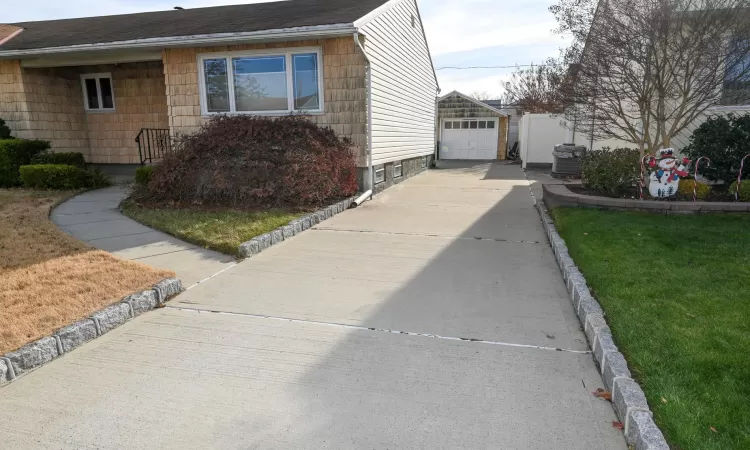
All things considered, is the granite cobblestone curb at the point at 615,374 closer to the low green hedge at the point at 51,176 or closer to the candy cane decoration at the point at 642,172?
the candy cane decoration at the point at 642,172

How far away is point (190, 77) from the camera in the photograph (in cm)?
1022

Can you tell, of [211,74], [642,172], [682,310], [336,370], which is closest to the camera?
[336,370]

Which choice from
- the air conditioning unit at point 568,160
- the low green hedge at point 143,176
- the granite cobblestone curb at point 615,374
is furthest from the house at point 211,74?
the granite cobblestone curb at point 615,374

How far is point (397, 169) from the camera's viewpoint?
1330 cm

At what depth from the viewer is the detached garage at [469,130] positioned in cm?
2361

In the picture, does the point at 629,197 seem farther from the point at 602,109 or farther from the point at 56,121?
the point at 56,121

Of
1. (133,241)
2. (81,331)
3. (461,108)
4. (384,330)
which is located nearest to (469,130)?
(461,108)

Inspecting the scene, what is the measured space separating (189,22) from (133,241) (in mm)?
7751

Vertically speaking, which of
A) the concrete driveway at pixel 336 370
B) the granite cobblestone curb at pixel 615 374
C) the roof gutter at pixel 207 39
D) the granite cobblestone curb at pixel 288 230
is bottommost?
the concrete driveway at pixel 336 370

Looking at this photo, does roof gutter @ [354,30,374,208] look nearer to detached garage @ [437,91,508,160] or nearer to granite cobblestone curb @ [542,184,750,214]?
granite cobblestone curb @ [542,184,750,214]

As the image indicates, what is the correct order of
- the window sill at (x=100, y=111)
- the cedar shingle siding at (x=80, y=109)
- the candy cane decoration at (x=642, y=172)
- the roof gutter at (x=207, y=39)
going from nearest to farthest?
the candy cane decoration at (x=642, y=172), the roof gutter at (x=207, y=39), the cedar shingle siding at (x=80, y=109), the window sill at (x=100, y=111)

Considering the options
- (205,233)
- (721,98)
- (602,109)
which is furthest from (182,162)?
(721,98)

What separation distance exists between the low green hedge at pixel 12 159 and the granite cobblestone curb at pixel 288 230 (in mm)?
7536

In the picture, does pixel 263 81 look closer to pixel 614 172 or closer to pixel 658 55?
pixel 614 172
